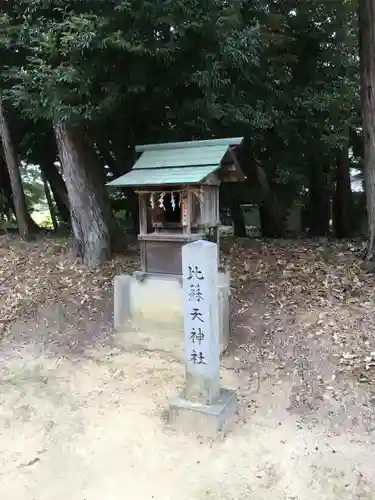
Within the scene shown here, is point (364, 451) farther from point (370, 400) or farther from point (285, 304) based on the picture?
point (285, 304)

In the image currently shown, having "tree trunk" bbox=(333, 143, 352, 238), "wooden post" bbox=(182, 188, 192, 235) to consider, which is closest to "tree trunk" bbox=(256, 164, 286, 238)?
"tree trunk" bbox=(333, 143, 352, 238)

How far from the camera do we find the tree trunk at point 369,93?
19.0 feet

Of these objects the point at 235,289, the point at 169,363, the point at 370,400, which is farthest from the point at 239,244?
the point at 370,400

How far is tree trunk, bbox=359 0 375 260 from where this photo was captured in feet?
19.0

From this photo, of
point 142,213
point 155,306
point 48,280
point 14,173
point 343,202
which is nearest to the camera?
point 142,213

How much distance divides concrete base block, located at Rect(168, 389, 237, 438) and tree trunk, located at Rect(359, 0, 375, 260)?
334 centimetres

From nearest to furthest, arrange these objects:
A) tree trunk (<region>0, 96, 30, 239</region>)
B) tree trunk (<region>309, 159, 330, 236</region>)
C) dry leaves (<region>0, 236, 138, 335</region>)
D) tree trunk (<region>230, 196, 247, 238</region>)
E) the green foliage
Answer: the green foliage, dry leaves (<region>0, 236, 138, 335</region>), tree trunk (<region>0, 96, 30, 239</region>), tree trunk (<region>309, 159, 330, 236</region>), tree trunk (<region>230, 196, 247, 238</region>)

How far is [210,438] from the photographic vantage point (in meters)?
3.56

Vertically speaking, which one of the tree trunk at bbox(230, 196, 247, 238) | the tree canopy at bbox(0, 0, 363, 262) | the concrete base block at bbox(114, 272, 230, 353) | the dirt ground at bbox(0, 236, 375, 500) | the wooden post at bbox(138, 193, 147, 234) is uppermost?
the tree canopy at bbox(0, 0, 363, 262)

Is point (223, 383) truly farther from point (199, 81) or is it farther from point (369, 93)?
point (369, 93)

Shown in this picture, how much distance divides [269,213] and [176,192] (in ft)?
18.5

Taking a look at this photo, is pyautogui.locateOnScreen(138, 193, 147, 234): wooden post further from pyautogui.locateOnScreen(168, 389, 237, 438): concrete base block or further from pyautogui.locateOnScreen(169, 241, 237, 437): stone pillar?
pyautogui.locateOnScreen(168, 389, 237, 438): concrete base block

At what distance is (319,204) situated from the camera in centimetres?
1093

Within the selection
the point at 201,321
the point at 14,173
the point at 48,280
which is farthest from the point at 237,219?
the point at 201,321
